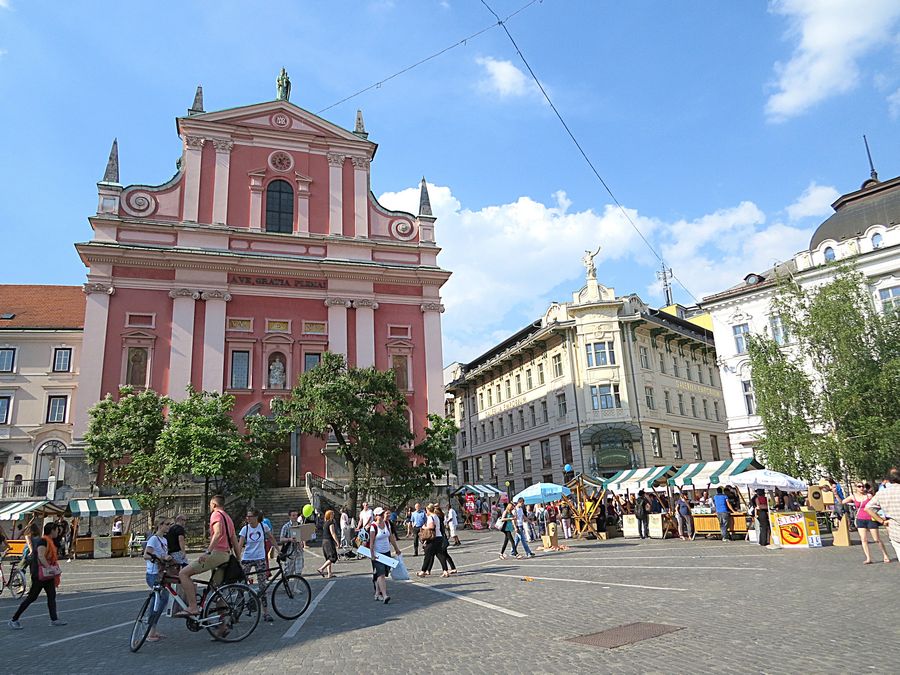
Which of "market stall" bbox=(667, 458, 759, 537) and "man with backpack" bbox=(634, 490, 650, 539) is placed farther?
"man with backpack" bbox=(634, 490, 650, 539)

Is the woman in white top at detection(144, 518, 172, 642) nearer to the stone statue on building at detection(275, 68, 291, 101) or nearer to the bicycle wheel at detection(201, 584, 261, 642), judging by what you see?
the bicycle wheel at detection(201, 584, 261, 642)

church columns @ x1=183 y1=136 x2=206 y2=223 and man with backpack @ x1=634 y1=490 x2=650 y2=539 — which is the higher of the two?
church columns @ x1=183 y1=136 x2=206 y2=223

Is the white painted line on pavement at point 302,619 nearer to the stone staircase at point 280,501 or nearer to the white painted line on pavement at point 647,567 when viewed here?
the white painted line on pavement at point 647,567

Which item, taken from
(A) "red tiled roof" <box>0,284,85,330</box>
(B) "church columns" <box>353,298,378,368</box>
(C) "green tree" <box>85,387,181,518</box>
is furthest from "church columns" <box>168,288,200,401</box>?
(A) "red tiled roof" <box>0,284,85,330</box>

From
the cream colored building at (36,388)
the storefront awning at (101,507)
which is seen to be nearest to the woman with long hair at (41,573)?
the storefront awning at (101,507)

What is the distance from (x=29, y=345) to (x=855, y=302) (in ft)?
148

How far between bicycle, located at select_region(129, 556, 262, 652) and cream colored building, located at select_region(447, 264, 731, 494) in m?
35.8

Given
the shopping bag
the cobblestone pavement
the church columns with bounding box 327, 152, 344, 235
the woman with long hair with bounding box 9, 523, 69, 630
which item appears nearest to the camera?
the cobblestone pavement

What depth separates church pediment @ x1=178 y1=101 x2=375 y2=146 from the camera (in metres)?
37.9

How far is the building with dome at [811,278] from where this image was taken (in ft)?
104

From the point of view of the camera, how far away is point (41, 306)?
4447cm

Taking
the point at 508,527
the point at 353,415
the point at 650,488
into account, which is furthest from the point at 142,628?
the point at 650,488

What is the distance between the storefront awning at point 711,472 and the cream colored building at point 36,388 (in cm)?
3352

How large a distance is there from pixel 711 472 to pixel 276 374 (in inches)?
863
